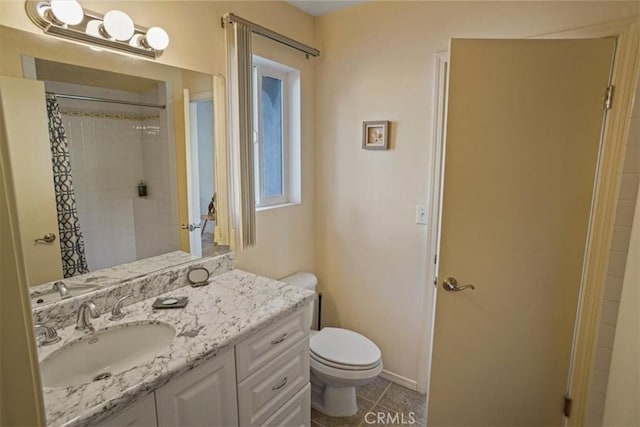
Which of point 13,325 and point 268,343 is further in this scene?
point 268,343

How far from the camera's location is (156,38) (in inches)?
56.1

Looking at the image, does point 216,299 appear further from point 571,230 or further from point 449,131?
point 571,230

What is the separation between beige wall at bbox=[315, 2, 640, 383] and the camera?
192 centimetres

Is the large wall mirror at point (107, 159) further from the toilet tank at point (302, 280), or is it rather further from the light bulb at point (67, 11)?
the toilet tank at point (302, 280)

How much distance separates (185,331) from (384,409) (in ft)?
4.67

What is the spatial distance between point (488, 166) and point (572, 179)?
1.12 ft

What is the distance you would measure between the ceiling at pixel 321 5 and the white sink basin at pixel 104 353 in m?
1.92

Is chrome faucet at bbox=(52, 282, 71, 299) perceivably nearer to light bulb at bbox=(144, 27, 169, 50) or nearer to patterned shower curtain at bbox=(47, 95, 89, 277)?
patterned shower curtain at bbox=(47, 95, 89, 277)

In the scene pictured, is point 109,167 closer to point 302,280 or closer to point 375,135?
point 302,280

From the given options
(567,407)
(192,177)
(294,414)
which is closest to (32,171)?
(192,177)

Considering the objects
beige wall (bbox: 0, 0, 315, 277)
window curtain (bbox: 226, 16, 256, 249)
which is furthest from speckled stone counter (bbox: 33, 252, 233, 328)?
beige wall (bbox: 0, 0, 315, 277)

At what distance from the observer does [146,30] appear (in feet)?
4.70

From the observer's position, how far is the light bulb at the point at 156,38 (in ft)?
4.63

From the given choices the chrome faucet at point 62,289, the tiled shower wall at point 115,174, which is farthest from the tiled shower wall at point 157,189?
the chrome faucet at point 62,289
